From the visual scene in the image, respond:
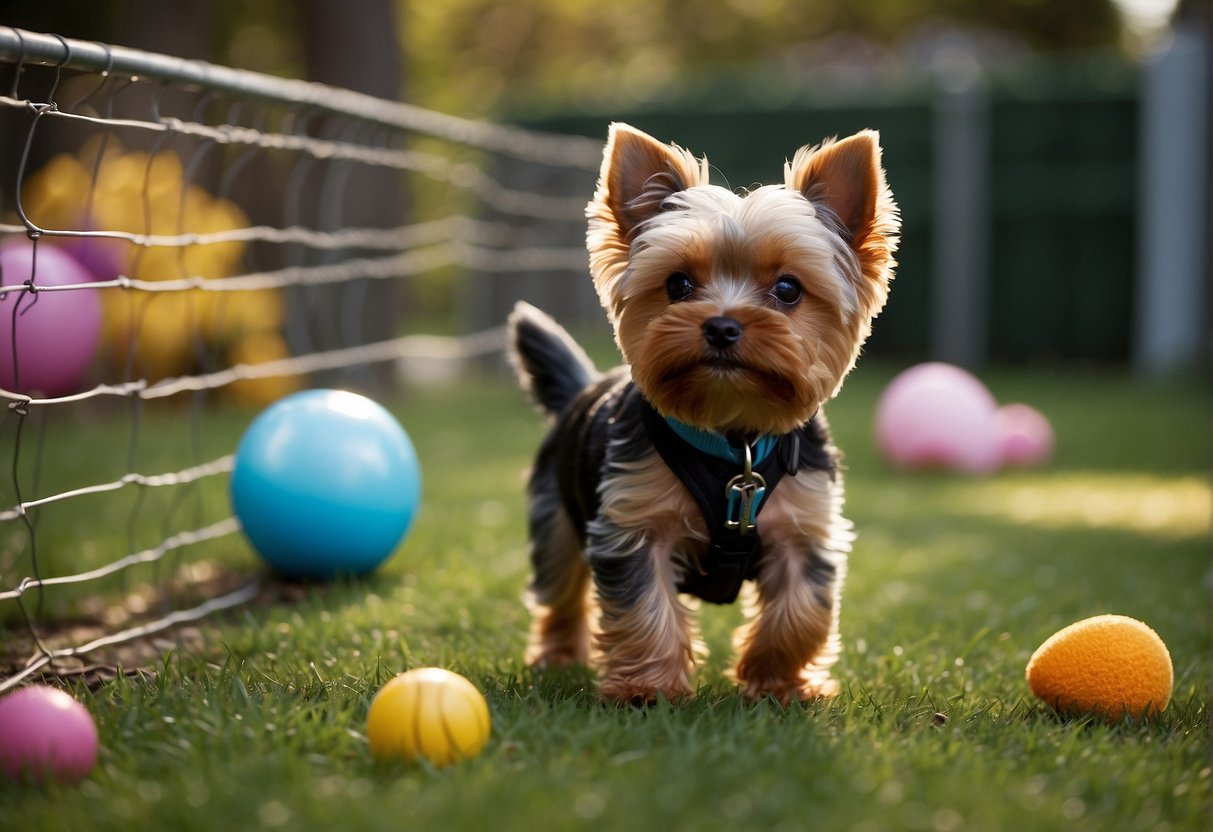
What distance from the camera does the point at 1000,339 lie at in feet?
48.8

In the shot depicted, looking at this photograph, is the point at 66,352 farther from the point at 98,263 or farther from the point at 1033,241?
the point at 1033,241

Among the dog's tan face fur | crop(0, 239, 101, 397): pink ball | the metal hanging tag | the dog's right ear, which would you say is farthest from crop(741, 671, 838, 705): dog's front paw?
crop(0, 239, 101, 397): pink ball

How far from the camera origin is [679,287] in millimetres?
3645

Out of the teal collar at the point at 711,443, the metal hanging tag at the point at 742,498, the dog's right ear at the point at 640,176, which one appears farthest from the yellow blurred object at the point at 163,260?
the metal hanging tag at the point at 742,498

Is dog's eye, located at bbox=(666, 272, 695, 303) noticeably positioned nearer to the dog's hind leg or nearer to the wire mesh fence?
the dog's hind leg

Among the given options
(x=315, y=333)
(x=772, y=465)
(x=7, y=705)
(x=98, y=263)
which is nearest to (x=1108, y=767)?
(x=772, y=465)

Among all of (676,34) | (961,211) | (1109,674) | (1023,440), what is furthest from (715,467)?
(676,34)

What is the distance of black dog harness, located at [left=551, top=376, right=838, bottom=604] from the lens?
3.66m

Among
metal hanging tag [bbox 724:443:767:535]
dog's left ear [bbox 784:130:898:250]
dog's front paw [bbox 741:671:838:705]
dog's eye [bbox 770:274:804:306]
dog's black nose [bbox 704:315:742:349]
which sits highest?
dog's left ear [bbox 784:130:898:250]

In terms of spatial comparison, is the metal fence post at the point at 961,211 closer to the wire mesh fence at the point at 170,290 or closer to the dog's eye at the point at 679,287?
the wire mesh fence at the point at 170,290

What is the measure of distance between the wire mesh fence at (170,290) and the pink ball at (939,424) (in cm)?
310

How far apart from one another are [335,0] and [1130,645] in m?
10.6

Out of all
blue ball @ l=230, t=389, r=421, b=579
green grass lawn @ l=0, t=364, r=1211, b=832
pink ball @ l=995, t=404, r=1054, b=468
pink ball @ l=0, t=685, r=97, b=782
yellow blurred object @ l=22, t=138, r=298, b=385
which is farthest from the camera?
yellow blurred object @ l=22, t=138, r=298, b=385

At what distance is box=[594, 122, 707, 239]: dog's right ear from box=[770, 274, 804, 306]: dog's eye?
44 centimetres
